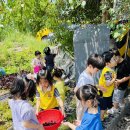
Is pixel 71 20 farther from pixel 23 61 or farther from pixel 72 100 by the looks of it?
pixel 23 61

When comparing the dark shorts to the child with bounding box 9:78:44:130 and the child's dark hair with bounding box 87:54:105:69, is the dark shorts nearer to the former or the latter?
the child's dark hair with bounding box 87:54:105:69

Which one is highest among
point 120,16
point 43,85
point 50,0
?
point 50,0

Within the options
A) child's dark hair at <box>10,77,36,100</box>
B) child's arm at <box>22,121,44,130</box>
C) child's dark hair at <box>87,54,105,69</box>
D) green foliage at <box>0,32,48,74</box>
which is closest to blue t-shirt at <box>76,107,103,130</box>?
child's arm at <box>22,121,44,130</box>

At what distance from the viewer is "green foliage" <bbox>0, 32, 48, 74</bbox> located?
13.7 m

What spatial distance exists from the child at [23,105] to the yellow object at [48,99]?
1.23 meters

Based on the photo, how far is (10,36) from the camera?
729 inches

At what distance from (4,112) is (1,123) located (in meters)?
0.65

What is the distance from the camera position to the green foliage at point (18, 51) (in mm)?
13657

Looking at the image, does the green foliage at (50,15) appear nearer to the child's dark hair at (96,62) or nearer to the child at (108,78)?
the child at (108,78)

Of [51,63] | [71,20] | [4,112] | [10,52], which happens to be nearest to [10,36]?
[10,52]

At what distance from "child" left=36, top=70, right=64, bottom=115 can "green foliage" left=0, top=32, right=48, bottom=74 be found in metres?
7.16

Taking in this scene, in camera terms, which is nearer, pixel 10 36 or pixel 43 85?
pixel 43 85

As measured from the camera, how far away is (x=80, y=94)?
13.0 ft

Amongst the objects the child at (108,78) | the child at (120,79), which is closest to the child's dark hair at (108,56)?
the child at (108,78)
